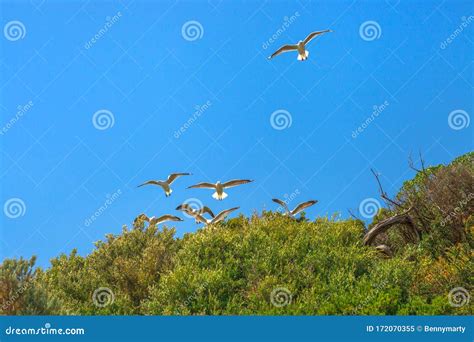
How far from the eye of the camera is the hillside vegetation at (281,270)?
14008 mm

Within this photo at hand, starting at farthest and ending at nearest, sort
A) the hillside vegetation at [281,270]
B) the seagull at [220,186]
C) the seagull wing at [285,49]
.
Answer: the seagull wing at [285,49] < the seagull at [220,186] < the hillside vegetation at [281,270]

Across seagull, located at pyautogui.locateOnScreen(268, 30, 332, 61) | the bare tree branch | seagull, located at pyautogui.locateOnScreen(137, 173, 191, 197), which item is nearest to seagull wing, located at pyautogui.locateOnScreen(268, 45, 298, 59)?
seagull, located at pyautogui.locateOnScreen(268, 30, 332, 61)

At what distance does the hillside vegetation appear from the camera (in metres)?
14.0

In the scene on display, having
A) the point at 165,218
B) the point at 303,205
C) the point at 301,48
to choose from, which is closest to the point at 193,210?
the point at 165,218

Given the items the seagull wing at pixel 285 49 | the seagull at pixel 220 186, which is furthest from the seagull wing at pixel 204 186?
the seagull wing at pixel 285 49

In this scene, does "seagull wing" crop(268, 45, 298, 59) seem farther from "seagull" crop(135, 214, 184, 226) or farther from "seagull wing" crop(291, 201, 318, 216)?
"seagull" crop(135, 214, 184, 226)

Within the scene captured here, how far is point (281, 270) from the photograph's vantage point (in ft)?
53.1

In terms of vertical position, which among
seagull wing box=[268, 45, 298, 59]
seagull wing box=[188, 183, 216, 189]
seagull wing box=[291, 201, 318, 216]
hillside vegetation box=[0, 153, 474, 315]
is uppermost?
seagull wing box=[268, 45, 298, 59]

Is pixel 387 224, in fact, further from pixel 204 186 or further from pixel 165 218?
pixel 165 218

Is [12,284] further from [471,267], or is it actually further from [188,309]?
[471,267]

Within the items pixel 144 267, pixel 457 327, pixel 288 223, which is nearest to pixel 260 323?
pixel 457 327

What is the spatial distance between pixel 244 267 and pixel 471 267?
Answer: 217 inches

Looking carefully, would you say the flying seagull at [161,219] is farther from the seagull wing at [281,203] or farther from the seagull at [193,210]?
the seagull wing at [281,203]

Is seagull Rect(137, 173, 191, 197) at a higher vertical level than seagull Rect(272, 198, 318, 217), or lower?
higher
